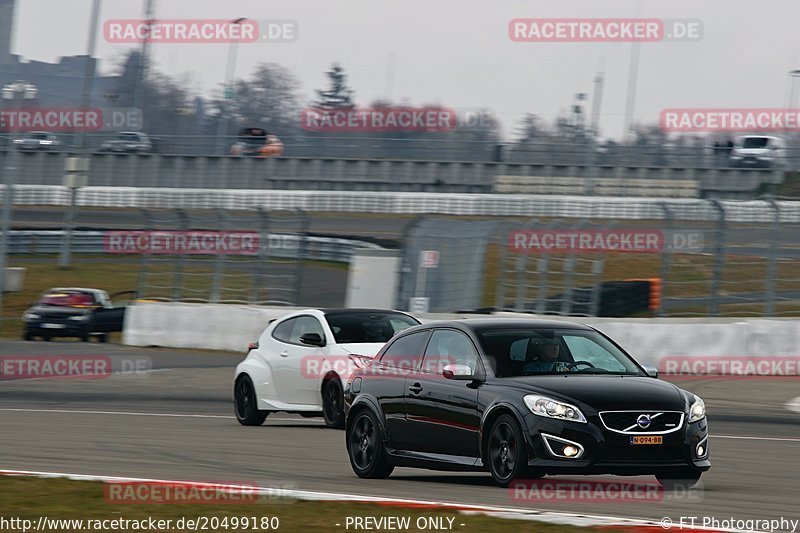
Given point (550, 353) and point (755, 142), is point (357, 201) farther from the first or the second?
point (550, 353)

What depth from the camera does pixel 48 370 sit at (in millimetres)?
24109

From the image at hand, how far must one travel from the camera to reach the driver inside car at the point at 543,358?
30.6ft

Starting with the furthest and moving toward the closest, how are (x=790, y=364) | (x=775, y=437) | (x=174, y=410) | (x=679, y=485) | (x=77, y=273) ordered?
1. (x=77, y=273)
2. (x=790, y=364)
3. (x=174, y=410)
4. (x=775, y=437)
5. (x=679, y=485)

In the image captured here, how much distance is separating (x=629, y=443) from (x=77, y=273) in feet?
109

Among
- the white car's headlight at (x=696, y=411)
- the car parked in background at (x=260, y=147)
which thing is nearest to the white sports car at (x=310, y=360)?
the white car's headlight at (x=696, y=411)

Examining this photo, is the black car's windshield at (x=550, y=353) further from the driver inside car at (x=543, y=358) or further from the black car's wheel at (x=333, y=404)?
the black car's wheel at (x=333, y=404)

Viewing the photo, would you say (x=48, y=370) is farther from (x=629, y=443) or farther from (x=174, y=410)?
(x=629, y=443)

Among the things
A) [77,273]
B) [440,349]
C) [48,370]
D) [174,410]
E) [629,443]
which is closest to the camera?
[629,443]

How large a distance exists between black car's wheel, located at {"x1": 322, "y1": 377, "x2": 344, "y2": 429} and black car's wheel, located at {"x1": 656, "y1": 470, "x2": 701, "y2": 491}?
5.36m

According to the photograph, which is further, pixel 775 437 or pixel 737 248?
pixel 737 248

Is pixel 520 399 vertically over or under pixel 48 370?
over

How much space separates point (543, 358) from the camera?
945cm

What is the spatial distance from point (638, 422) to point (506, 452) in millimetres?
926

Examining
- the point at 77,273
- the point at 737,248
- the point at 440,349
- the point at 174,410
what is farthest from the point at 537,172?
the point at 440,349
